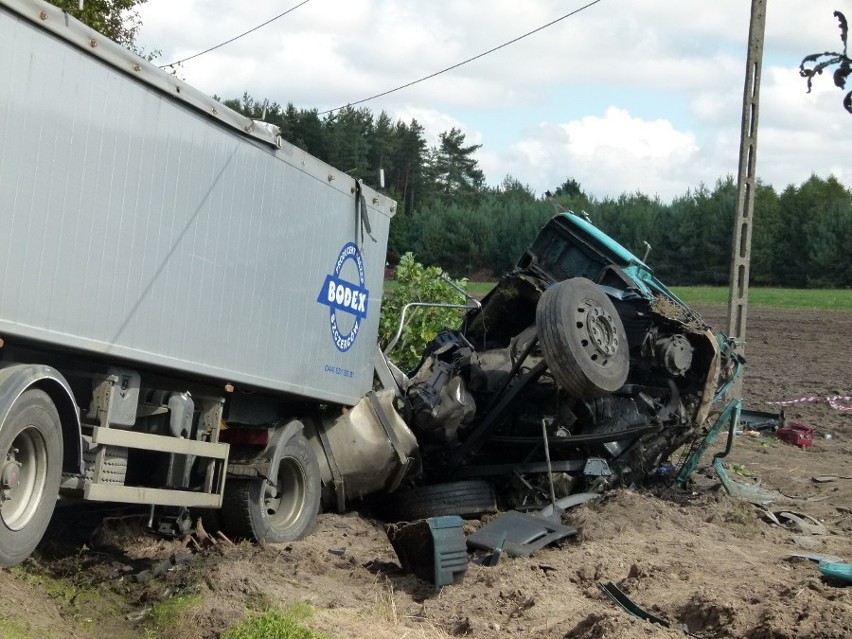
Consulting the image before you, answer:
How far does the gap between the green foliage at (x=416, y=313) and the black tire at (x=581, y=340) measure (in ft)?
12.1

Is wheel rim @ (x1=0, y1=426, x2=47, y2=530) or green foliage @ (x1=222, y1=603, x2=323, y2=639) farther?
wheel rim @ (x1=0, y1=426, x2=47, y2=530)

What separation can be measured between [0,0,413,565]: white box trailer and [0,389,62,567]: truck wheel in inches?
0.4

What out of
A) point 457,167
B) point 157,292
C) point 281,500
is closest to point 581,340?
point 281,500

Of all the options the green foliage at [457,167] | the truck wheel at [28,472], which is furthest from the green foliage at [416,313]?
the green foliage at [457,167]

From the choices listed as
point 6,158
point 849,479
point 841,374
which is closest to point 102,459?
point 6,158

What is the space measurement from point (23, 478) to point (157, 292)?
134cm

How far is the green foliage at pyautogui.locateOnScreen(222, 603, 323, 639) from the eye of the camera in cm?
555

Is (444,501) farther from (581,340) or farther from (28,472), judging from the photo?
(28,472)

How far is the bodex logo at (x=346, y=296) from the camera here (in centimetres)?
922

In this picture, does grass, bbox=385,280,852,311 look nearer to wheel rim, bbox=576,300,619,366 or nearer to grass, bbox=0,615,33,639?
wheel rim, bbox=576,300,619,366

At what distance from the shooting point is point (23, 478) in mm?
6031

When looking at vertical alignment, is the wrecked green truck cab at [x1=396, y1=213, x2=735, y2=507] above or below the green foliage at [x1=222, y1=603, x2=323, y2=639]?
above

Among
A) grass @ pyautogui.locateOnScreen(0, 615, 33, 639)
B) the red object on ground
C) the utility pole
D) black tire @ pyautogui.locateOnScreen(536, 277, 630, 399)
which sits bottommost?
grass @ pyautogui.locateOnScreen(0, 615, 33, 639)

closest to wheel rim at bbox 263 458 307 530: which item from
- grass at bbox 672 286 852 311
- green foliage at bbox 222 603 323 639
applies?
green foliage at bbox 222 603 323 639
